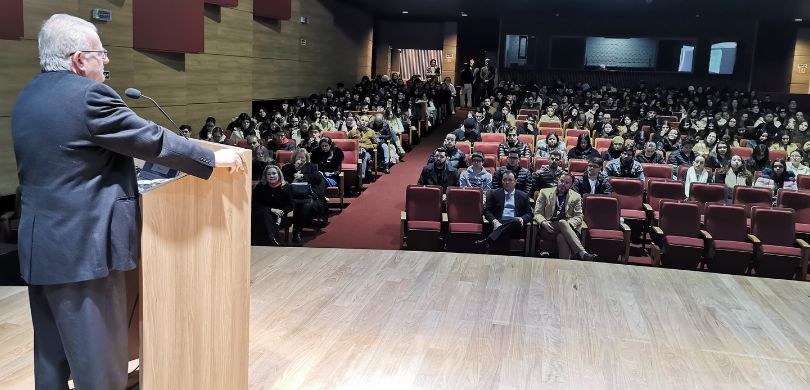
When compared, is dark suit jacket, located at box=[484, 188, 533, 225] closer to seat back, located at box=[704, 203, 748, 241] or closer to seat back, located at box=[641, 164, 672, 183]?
seat back, located at box=[704, 203, 748, 241]

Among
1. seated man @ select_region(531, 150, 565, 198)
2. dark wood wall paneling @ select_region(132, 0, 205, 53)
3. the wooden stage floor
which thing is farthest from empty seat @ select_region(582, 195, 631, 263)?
dark wood wall paneling @ select_region(132, 0, 205, 53)

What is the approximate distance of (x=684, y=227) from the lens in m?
4.20

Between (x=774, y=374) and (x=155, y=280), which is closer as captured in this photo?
(x=155, y=280)

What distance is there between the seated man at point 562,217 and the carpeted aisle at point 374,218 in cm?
104

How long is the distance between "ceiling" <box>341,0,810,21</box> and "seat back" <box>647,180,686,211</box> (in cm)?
687

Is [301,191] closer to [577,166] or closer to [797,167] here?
[577,166]

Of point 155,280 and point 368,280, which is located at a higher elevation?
point 155,280

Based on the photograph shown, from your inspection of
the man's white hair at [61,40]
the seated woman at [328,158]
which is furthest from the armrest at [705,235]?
the man's white hair at [61,40]

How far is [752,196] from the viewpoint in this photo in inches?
191

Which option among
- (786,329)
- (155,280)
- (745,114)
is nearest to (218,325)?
(155,280)

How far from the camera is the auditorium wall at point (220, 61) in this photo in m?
4.59

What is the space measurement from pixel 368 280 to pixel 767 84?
1319 centimetres

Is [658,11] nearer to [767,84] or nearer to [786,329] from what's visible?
[767,84]

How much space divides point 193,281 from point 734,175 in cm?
542
